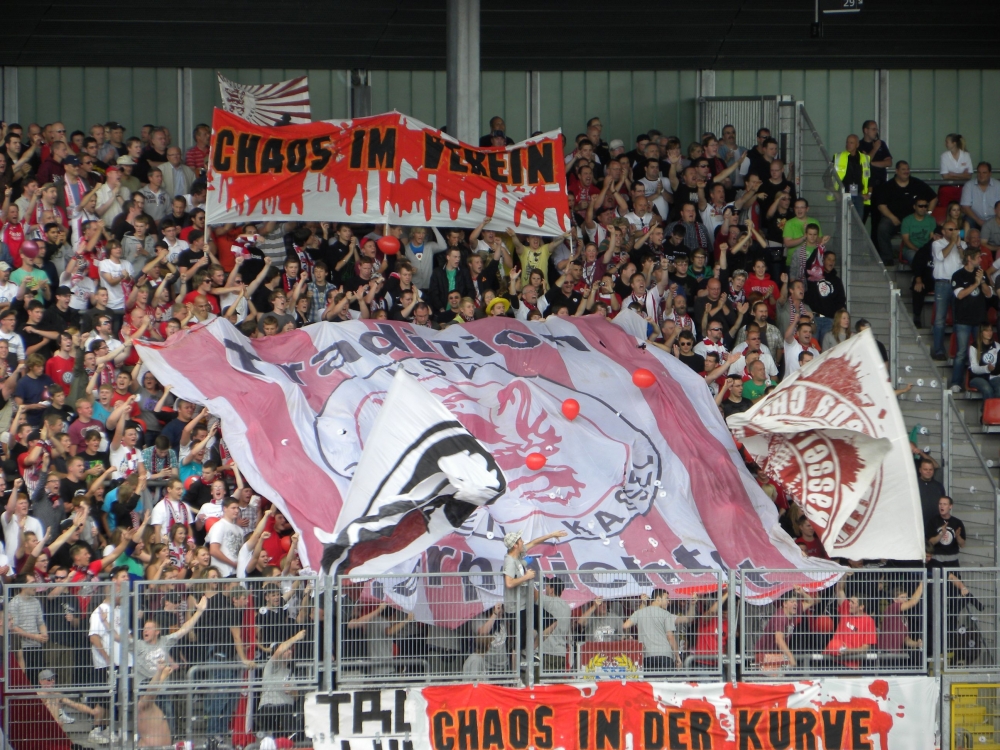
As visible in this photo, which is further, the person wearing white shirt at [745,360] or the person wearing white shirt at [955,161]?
the person wearing white shirt at [955,161]

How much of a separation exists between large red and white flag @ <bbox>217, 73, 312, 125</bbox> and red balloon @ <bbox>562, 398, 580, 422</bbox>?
23.5 ft

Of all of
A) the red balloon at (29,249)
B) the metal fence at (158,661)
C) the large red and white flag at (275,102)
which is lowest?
the metal fence at (158,661)

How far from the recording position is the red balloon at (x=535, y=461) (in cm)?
1705

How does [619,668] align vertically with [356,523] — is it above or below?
below

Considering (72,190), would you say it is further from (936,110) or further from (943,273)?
(936,110)

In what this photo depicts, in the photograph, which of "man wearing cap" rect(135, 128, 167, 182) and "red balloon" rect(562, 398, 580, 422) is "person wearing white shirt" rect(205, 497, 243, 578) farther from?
"man wearing cap" rect(135, 128, 167, 182)

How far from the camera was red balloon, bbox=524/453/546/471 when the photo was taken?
1705 cm

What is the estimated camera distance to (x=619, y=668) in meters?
14.0

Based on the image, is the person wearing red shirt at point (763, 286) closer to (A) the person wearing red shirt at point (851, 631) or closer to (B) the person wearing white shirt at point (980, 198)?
(B) the person wearing white shirt at point (980, 198)

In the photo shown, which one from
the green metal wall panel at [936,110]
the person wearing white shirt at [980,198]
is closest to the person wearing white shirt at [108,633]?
the person wearing white shirt at [980,198]

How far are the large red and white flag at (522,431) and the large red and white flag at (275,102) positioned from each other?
16.9 ft

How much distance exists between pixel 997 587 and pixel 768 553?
2.84 meters

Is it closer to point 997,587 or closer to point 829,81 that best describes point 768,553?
point 997,587

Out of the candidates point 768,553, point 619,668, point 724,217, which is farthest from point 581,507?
point 724,217
